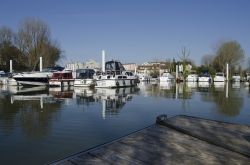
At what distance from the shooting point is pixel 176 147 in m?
8.02

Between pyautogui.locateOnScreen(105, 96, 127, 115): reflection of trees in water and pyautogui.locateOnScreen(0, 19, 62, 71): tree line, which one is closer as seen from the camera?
pyautogui.locateOnScreen(105, 96, 127, 115): reflection of trees in water

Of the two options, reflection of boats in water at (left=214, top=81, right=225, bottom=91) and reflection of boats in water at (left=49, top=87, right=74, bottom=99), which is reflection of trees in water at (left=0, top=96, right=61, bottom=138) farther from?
reflection of boats in water at (left=214, top=81, right=225, bottom=91)

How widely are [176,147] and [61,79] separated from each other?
38800mm

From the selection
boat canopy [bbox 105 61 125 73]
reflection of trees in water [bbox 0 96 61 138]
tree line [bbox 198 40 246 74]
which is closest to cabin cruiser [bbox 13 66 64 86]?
boat canopy [bbox 105 61 125 73]

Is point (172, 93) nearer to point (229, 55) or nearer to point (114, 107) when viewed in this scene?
point (114, 107)

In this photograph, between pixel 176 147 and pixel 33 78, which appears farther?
pixel 33 78

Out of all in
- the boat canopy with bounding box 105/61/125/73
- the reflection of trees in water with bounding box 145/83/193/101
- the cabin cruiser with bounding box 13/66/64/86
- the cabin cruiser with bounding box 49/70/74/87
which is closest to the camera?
the reflection of trees in water with bounding box 145/83/193/101

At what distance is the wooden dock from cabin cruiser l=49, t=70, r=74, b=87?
3542 centimetres

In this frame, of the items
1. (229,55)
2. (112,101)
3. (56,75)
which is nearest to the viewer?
(112,101)

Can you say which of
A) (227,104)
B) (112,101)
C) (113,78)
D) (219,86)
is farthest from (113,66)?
(227,104)

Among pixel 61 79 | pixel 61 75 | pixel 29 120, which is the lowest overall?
pixel 29 120

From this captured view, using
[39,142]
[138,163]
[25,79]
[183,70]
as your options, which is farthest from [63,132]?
[183,70]

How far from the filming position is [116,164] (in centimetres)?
647

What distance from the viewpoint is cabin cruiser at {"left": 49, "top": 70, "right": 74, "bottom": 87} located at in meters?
44.8
